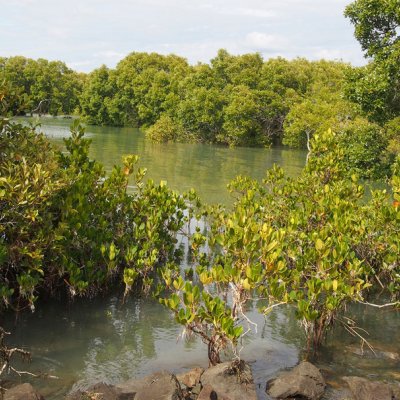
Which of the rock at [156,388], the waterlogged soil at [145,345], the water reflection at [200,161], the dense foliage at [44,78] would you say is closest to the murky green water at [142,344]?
the waterlogged soil at [145,345]

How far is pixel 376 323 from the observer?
12.0 m

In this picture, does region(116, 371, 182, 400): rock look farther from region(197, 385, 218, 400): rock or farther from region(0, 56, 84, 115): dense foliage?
region(0, 56, 84, 115): dense foliage

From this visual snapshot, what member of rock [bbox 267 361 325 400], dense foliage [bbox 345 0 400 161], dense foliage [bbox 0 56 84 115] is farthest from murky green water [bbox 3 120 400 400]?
dense foliage [bbox 0 56 84 115]

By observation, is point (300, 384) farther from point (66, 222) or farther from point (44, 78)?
point (44, 78)

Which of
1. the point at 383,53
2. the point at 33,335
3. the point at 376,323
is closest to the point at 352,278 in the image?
the point at 376,323

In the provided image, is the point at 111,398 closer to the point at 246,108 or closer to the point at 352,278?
the point at 352,278

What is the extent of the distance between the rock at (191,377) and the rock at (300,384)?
1254 millimetres

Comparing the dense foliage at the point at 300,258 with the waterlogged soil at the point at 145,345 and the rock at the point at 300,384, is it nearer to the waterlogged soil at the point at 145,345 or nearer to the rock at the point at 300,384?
the waterlogged soil at the point at 145,345

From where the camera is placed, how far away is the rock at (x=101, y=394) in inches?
299

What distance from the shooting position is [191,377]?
8.52m

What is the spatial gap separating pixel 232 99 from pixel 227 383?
50.7m

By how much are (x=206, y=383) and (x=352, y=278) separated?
12.2 feet

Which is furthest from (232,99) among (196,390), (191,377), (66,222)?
(196,390)

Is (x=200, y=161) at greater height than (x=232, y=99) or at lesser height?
lesser
